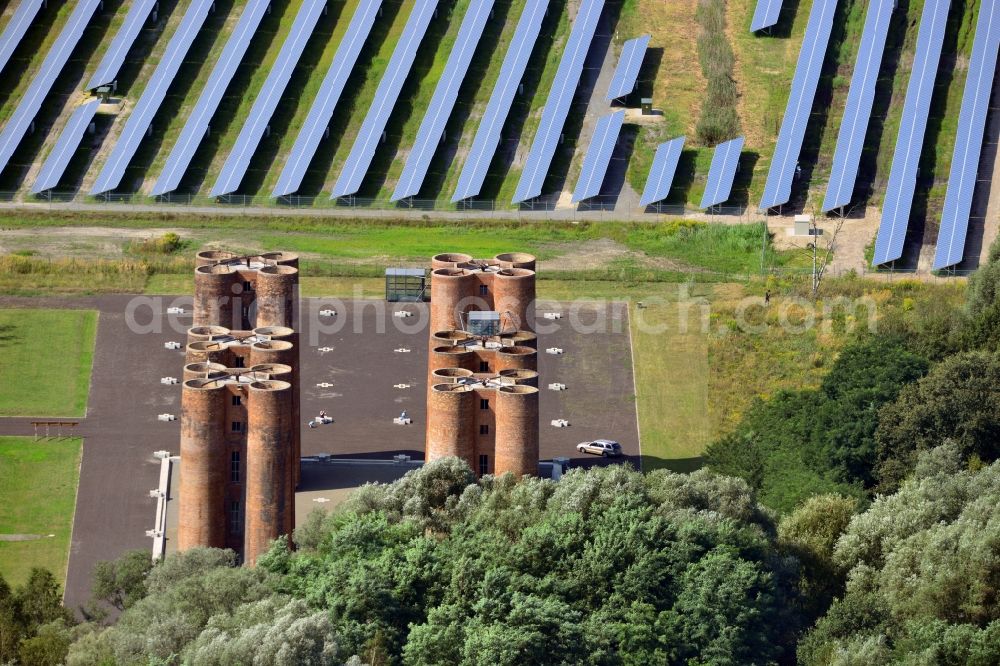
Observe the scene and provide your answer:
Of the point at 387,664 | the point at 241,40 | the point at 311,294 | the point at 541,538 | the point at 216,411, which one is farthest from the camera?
the point at 241,40

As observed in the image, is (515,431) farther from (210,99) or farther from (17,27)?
(17,27)

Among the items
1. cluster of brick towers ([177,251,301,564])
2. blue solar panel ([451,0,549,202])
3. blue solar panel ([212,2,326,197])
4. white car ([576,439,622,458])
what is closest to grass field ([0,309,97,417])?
cluster of brick towers ([177,251,301,564])

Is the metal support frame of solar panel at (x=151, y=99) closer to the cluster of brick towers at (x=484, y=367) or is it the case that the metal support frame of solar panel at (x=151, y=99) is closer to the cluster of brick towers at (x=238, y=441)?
the cluster of brick towers at (x=484, y=367)

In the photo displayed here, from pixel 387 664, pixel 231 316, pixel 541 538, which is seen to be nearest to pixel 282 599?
pixel 387 664

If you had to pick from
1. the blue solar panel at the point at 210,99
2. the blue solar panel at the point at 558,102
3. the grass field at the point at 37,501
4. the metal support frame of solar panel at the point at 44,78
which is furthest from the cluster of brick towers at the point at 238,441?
the metal support frame of solar panel at the point at 44,78

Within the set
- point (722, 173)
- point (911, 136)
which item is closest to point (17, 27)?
point (722, 173)

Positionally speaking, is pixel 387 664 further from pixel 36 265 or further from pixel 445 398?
pixel 36 265
